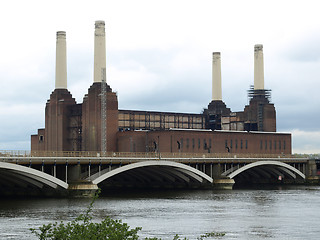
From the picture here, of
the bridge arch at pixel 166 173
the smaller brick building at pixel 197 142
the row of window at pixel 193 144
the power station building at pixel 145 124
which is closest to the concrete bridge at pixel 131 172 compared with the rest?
the bridge arch at pixel 166 173

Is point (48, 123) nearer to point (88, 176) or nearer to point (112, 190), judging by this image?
point (112, 190)

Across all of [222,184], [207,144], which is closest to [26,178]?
[222,184]

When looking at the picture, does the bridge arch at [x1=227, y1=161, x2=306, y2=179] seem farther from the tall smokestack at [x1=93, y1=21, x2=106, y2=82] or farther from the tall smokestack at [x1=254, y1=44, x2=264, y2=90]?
the tall smokestack at [x1=93, y1=21, x2=106, y2=82]

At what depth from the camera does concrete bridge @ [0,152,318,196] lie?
234 ft

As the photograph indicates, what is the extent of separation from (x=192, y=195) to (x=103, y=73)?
33813 millimetres

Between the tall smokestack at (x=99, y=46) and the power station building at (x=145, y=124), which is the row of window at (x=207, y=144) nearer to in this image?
the power station building at (x=145, y=124)

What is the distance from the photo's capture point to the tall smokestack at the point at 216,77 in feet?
451

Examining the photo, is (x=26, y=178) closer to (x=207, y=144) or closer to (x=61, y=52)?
(x=61, y=52)

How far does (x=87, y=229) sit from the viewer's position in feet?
74.2

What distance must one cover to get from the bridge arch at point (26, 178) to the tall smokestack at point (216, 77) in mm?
68986

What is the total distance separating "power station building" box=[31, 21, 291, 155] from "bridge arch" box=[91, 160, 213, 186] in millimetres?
11853

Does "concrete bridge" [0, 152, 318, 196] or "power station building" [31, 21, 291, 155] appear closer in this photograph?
"concrete bridge" [0, 152, 318, 196]


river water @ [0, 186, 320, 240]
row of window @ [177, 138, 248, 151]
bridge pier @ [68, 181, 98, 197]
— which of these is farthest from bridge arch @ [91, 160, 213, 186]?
row of window @ [177, 138, 248, 151]

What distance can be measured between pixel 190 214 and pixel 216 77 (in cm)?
8293
